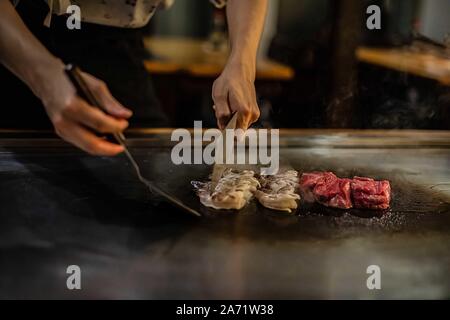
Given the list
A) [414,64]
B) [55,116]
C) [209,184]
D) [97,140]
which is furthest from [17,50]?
[414,64]

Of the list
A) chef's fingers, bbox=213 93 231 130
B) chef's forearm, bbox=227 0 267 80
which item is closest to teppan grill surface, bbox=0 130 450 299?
chef's fingers, bbox=213 93 231 130

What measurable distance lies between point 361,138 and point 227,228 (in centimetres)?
121

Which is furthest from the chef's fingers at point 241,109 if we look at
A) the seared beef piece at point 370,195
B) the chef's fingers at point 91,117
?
the chef's fingers at point 91,117

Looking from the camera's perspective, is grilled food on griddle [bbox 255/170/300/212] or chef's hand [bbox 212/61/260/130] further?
chef's hand [bbox 212/61/260/130]

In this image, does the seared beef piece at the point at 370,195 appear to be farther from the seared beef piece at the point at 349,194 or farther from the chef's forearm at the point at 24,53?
the chef's forearm at the point at 24,53

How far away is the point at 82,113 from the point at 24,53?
0.29m

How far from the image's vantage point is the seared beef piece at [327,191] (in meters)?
1.97

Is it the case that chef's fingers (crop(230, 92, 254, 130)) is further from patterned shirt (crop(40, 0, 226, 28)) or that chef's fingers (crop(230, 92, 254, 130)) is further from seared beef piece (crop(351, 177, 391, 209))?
patterned shirt (crop(40, 0, 226, 28))

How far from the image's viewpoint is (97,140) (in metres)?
1.60

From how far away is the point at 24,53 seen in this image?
1622 millimetres

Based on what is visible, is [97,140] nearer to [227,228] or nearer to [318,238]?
[227,228]

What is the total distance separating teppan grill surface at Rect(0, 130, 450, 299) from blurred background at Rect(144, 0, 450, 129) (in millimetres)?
880

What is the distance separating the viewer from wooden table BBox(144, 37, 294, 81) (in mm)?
4777

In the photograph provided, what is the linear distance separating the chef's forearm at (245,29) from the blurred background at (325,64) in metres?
0.71
